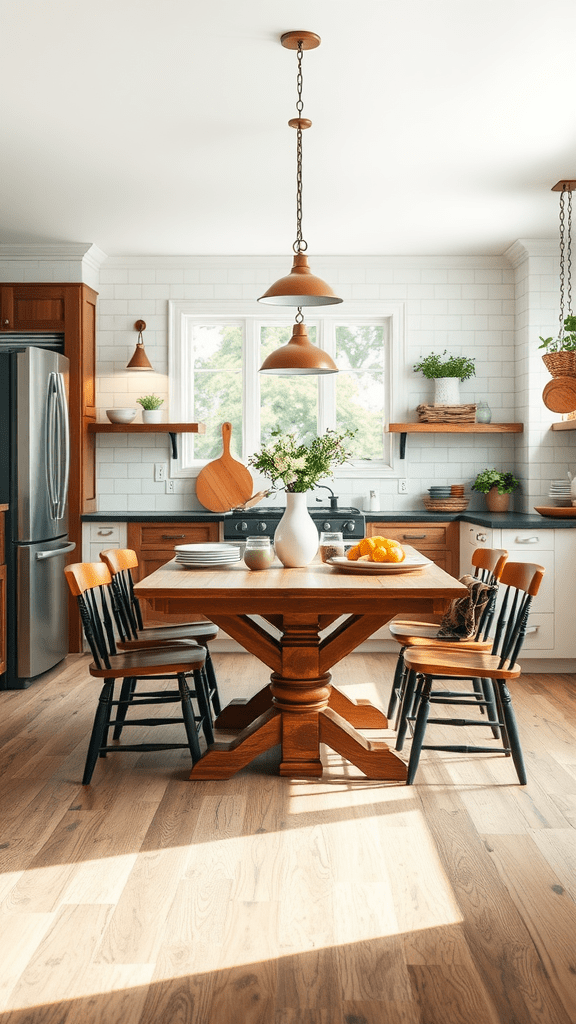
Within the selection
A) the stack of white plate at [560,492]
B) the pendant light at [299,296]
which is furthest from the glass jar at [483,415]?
the pendant light at [299,296]

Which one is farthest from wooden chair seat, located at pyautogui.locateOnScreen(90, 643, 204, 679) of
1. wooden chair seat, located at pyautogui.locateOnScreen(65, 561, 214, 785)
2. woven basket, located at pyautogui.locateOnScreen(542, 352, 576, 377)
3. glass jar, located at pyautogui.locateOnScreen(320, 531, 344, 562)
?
woven basket, located at pyautogui.locateOnScreen(542, 352, 576, 377)

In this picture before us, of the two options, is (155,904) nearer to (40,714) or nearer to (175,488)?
(40,714)

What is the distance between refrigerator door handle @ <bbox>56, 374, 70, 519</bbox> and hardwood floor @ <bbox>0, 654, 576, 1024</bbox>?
2.02 m

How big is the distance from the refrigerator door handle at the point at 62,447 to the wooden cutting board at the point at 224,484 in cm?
Answer: 97

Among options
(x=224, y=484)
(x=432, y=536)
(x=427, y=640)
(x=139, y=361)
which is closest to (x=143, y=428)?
(x=139, y=361)

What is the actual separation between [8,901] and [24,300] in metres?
4.40

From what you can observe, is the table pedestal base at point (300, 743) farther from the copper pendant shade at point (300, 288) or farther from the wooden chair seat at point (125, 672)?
the copper pendant shade at point (300, 288)

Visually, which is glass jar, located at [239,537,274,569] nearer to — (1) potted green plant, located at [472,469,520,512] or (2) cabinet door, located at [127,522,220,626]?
(2) cabinet door, located at [127,522,220,626]

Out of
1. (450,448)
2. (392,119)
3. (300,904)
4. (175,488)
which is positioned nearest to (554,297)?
(450,448)

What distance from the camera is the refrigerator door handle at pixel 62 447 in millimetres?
5486

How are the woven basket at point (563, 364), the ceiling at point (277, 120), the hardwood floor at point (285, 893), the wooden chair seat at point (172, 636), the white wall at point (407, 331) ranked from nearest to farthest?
the hardwood floor at point (285, 893), the ceiling at point (277, 120), the wooden chair seat at point (172, 636), the woven basket at point (563, 364), the white wall at point (407, 331)

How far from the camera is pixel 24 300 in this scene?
5.95 m

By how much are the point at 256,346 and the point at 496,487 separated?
1.97 meters

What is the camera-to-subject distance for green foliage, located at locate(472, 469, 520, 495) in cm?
606
